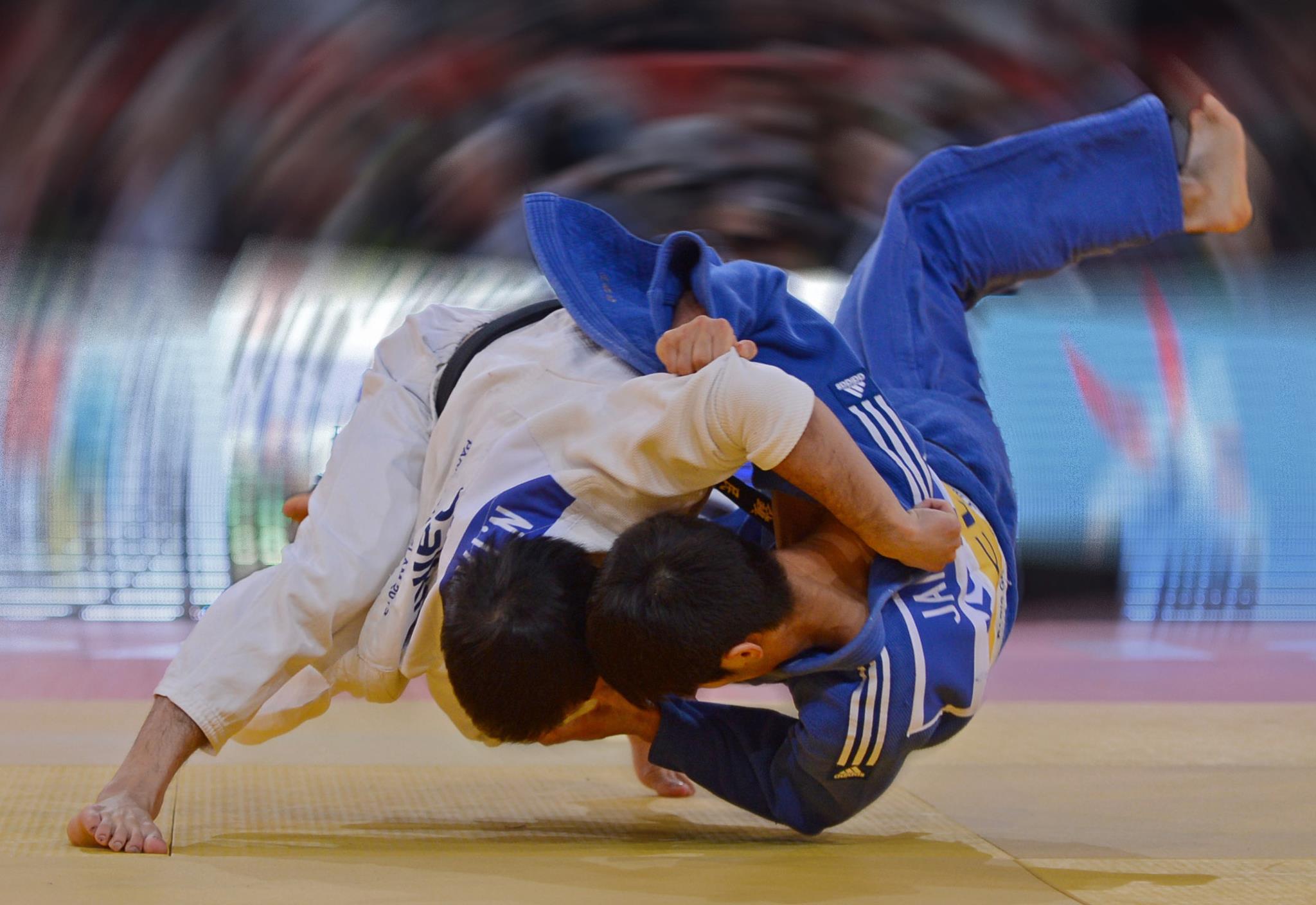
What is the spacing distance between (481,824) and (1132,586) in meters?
3.35

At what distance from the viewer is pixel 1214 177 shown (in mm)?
2287

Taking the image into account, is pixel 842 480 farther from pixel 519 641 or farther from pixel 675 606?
pixel 519 641

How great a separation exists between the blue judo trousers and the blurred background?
1925mm

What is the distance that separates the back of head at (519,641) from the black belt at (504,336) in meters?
0.39

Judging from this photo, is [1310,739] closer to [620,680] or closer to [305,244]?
[620,680]

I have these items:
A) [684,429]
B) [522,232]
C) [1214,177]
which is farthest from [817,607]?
[522,232]

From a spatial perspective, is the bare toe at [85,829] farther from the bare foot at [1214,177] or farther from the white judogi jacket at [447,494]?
the bare foot at [1214,177]

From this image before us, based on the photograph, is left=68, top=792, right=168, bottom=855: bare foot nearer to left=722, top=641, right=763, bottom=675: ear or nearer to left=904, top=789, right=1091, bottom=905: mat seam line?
left=722, top=641, right=763, bottom=675: ear

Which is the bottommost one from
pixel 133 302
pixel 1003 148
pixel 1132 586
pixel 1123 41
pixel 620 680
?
pixel 1132 586

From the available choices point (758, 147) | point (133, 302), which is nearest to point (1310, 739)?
point (758, 147)

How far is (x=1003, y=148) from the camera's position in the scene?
2221 millimetres

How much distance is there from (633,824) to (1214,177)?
1.53m

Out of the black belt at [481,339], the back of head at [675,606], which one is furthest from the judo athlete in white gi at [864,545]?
the black belt at [481,339]

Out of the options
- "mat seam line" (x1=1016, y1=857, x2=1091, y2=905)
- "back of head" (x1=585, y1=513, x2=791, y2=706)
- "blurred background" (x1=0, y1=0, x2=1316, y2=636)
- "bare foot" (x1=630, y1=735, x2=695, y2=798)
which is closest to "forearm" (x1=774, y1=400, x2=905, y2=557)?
"back of head" (x1=585, y1=513, x2=791, y2=706)
